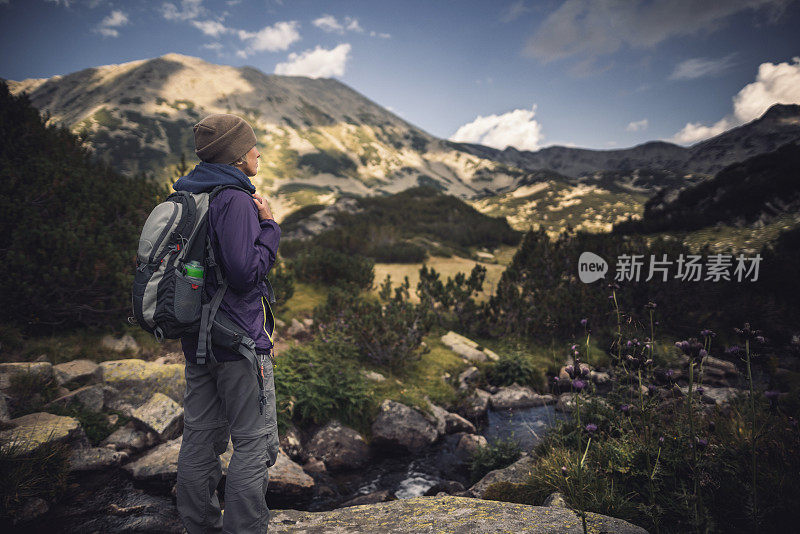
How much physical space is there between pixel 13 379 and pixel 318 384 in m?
3.70

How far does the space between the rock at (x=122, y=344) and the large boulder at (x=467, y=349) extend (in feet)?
23.2

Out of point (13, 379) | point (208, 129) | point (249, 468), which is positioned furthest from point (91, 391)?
point (208, 129)

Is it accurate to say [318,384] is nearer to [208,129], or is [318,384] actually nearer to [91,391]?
[91,391]

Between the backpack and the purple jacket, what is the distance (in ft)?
0.24

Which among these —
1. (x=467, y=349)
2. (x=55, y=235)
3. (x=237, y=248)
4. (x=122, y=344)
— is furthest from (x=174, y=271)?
(x=467, y=349)

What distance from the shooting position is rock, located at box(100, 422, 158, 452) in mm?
4004

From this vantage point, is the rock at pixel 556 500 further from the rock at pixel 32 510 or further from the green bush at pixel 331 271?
the green bush at pixel 331 271

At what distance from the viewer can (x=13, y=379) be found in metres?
4.05

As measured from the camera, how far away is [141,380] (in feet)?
15.5

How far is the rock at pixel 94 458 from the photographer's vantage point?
3595 millimetres

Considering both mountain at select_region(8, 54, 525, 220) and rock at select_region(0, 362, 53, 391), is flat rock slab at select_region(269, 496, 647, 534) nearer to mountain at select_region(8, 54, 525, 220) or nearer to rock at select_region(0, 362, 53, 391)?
rock at select_region(0, 362, 53, 391)

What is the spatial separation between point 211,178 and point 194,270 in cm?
62

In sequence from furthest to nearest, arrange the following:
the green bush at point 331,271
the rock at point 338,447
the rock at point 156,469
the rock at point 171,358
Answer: the green bush at point 331,271
the rock at point 171,358
the rock at point 338,447
the rock at point 156,469
